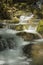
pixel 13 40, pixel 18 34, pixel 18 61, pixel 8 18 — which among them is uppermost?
pixel 8 18

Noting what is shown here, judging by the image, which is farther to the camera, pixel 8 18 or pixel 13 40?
pixel 8 18

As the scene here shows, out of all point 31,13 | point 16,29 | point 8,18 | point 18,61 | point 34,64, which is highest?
point 31,13

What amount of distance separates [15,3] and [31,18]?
277cm

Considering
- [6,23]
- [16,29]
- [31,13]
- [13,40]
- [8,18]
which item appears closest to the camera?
[13,40]

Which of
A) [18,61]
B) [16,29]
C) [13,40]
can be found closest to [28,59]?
[18,61]

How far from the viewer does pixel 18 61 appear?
7285 mm

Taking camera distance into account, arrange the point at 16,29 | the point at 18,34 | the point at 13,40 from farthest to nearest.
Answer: the point at 16,29, the point at 18,34, the point at 13,40

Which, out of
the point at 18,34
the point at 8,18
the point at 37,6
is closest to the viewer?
the point at 18,34

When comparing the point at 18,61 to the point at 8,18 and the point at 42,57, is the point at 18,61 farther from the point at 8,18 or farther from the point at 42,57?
the point at 8,18

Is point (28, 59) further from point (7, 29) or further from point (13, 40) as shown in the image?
point (7, 29)

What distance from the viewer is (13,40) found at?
9648 millimetres

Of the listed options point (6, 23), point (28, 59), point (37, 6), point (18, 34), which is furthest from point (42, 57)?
point (37, 6)

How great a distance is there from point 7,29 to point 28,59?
4.89 m

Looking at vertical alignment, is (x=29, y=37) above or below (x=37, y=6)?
below
